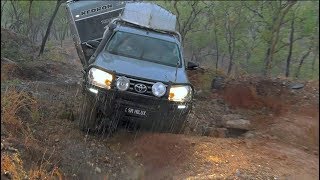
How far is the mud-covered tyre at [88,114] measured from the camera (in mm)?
6465

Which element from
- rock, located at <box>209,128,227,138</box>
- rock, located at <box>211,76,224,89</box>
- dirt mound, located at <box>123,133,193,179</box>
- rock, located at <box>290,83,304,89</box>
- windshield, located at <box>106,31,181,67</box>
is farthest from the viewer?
rock, located at <box>211,76,224,89</box>

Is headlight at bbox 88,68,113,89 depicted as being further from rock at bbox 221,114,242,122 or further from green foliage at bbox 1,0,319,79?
green foliage at bbox 1,0,319,79

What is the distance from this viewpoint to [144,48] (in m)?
7.54

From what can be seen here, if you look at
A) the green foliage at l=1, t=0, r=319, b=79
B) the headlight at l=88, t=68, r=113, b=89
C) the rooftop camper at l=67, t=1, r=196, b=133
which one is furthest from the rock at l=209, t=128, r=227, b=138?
the green foliage at l=1, t=0, r=319, b=79

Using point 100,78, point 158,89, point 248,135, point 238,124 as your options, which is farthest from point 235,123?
point 100,78

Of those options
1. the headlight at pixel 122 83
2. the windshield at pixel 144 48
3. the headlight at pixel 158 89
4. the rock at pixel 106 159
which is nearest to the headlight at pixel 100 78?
the headlight at pixel 122 83

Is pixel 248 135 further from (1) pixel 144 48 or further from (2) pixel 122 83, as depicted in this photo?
(2) pixel 122 83

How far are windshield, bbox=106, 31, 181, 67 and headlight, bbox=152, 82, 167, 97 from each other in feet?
3.45

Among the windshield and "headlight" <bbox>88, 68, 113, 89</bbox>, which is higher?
the windshield

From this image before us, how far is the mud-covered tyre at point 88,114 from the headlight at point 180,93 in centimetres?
123

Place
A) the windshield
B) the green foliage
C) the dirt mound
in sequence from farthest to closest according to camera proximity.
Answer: the green foliage < the windshield < the dirt mound

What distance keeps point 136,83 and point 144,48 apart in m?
1.40

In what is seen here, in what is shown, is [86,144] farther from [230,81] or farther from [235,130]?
[230,81]

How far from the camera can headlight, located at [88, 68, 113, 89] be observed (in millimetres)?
6281
